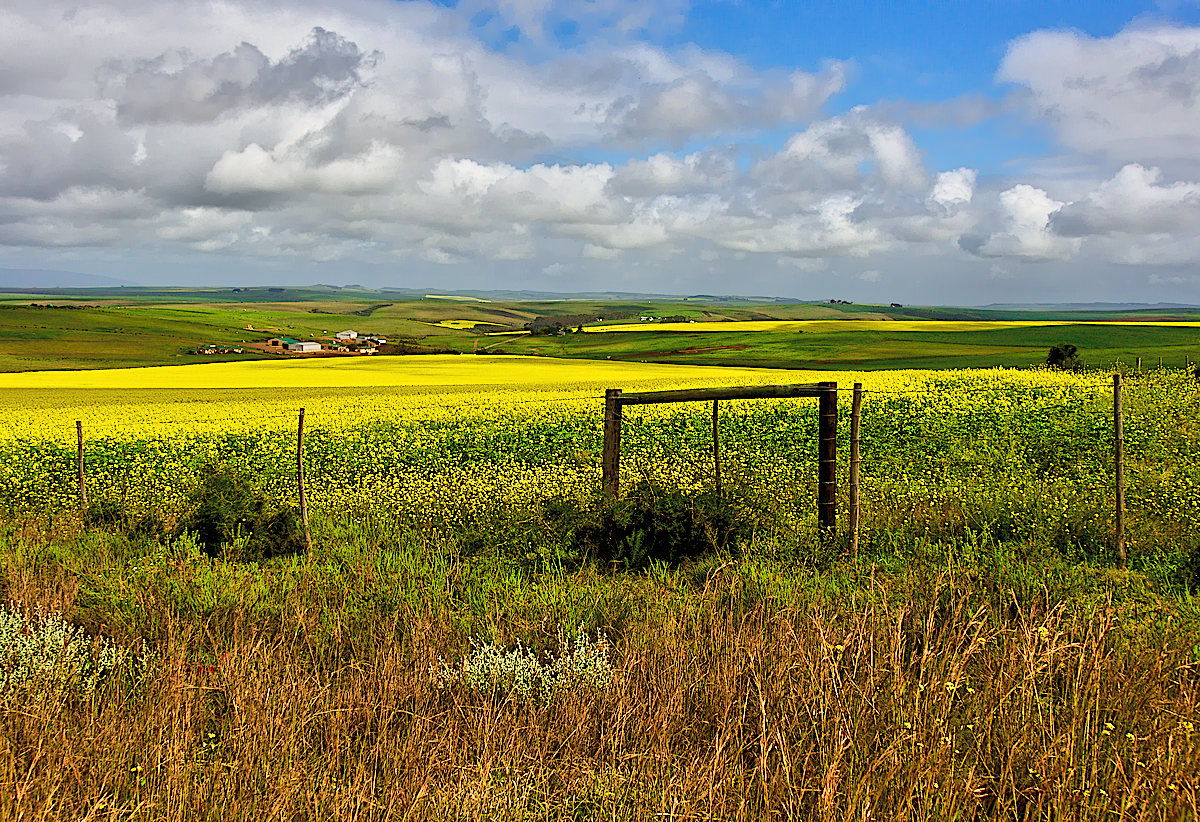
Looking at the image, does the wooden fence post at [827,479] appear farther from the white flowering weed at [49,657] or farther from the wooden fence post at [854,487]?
the white flowering weed at [49,657]

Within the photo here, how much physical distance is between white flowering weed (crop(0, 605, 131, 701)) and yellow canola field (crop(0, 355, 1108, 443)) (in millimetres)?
14483

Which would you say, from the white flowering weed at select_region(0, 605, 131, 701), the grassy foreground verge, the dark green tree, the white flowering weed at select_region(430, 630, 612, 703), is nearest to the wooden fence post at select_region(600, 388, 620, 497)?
the grassy foreground verge

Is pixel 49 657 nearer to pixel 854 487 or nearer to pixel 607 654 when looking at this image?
pixel 607 654

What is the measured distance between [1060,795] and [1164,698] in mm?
1135

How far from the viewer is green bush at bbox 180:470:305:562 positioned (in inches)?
305

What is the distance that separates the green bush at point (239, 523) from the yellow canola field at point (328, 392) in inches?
433

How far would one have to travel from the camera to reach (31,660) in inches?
167

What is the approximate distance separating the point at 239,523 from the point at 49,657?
143 inches

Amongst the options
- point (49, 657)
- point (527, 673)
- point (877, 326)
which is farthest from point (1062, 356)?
point (877, 326)

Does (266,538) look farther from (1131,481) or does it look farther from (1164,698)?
(1131,481)

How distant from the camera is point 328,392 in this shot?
1261 inches

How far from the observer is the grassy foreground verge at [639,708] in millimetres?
3100

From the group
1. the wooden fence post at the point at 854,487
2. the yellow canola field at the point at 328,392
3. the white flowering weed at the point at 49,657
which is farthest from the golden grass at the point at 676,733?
the yellow canola field at the point at 328,392

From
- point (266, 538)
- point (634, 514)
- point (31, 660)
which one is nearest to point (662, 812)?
point (31, 660)
